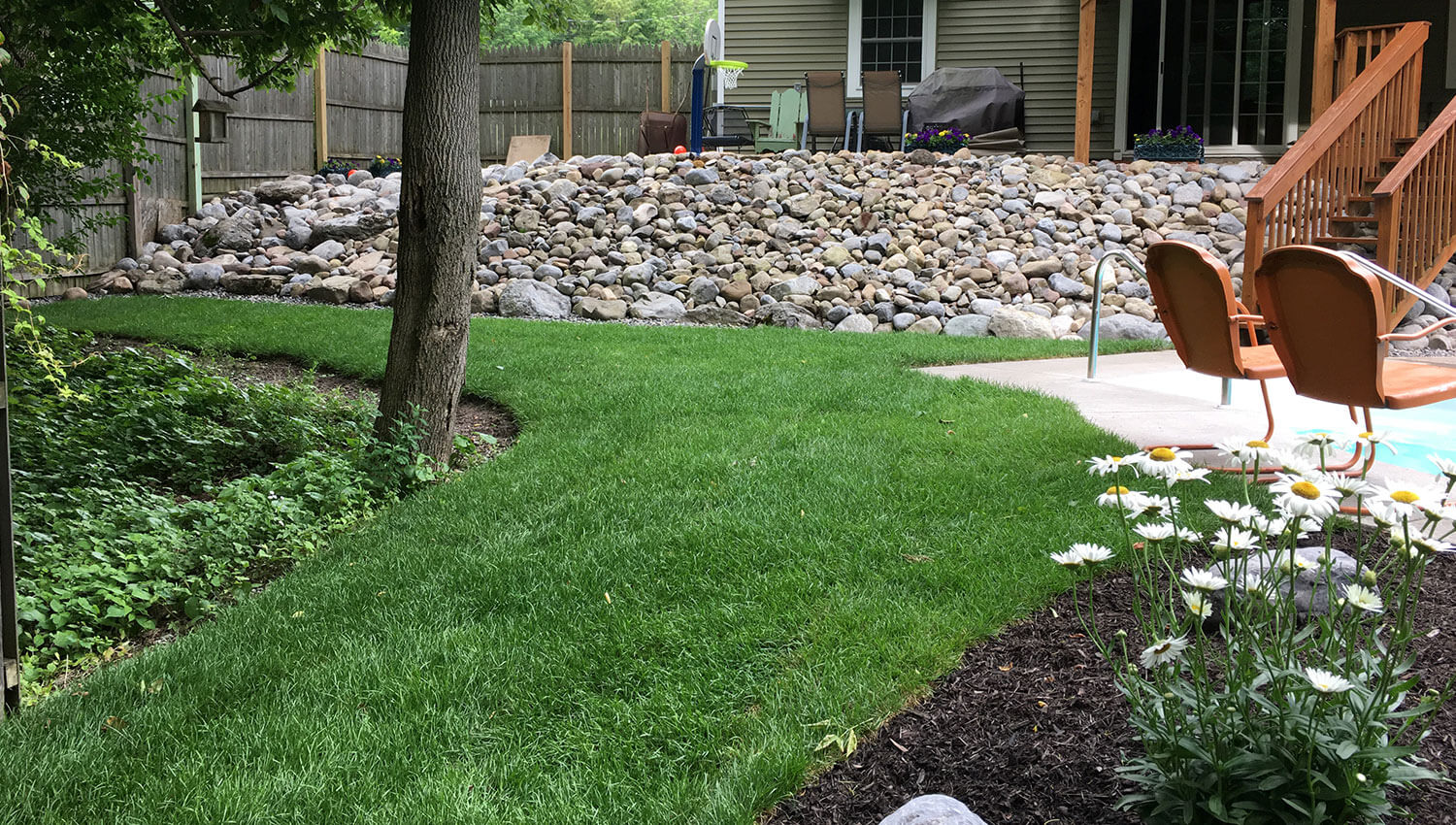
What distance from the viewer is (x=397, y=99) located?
18.8 m

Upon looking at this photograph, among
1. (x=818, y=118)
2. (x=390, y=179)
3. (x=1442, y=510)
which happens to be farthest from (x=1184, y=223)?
(x=1442, y=510)

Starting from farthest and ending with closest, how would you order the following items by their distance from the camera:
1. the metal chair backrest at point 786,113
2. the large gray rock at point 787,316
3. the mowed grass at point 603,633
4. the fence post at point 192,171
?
the metal chair backrest at point 786,113 → the fence post at point 192,171 → the large gray rock at point 787,316 → the mowed grass at point 603,633

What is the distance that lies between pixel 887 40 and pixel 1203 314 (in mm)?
13415

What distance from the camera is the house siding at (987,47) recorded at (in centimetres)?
1638

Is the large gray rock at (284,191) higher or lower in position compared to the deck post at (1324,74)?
lower

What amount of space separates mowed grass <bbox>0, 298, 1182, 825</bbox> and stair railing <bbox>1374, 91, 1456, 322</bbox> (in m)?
3.23

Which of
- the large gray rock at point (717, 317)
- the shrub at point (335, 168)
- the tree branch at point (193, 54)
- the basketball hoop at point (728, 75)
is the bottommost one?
the large gray rock at point (717, 317)

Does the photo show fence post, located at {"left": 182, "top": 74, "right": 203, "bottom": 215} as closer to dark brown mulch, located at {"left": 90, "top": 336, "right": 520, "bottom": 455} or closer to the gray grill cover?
dark brown mulch, located at {"left": 90, "top": 336, "right": 520, "bottom": 455}

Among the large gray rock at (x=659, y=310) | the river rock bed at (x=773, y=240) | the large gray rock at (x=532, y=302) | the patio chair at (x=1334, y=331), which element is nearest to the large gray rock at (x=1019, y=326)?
the river rock bed at (x=773, y=240)

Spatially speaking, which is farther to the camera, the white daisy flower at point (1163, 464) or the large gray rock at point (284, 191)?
the large gray rock at point (284, 191)

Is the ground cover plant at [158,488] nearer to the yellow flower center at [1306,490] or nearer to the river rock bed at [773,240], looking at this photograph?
the yellow flower center at [1306,490]

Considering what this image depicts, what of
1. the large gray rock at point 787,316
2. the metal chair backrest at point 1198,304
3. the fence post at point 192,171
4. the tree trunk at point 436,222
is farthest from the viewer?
the fence post at point 192,171

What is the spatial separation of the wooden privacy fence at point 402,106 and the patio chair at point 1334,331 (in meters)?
13.5

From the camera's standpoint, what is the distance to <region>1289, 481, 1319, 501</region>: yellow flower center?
182cm
